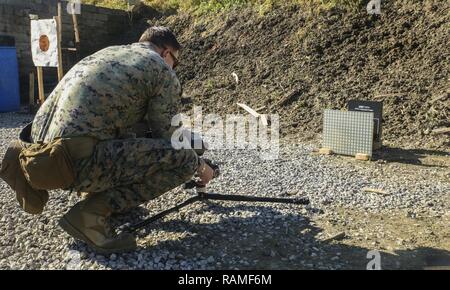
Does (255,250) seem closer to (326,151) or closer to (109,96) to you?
(109,96)

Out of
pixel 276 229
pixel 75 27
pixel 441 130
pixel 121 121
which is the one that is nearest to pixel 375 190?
pixel 276 229

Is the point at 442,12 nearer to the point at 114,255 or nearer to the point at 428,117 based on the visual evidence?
the point at 428,117

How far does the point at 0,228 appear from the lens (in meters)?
4.09

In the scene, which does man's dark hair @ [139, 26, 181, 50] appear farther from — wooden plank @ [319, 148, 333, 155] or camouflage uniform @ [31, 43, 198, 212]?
wooden plank @ [319, 148, 333, 155]

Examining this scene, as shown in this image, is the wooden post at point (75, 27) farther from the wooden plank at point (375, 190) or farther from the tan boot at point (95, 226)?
the tan boot at point (95, 226)

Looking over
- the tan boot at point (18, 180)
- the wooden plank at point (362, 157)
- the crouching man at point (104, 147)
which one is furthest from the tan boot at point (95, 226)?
the wooden plank at point (362, 157)

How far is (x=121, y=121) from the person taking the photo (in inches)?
134

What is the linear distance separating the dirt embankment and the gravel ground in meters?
2.52

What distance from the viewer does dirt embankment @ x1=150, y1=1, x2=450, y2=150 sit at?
8188 millimetres

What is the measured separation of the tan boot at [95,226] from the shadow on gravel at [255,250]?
8 cm

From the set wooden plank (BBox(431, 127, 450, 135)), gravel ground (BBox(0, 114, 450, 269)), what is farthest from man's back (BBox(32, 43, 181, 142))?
wooden plank (BBox(431, 127, 450, 135))
